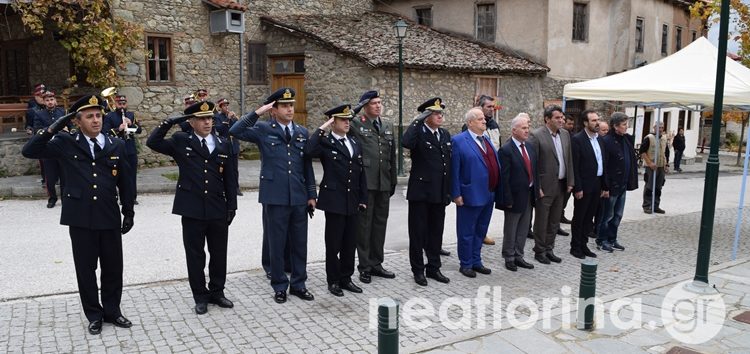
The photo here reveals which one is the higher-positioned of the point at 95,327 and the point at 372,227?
the point at 372,227

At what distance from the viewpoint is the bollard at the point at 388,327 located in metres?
3.73

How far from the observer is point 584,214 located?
816 cm

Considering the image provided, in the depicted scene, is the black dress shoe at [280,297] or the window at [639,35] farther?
the window at [639,35]

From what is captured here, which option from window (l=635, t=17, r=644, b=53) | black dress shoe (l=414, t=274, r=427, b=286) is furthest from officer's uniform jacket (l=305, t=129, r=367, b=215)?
window (l=635, t=17, r=644, b=53)

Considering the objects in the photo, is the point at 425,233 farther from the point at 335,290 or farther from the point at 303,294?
the point at 303,294

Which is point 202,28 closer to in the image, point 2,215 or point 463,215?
point 2,215

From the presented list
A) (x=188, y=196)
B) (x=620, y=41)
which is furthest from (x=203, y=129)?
(x=620, y=41)

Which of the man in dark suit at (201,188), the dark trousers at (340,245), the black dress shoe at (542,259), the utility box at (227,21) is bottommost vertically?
the black dress shoe at (542,259)

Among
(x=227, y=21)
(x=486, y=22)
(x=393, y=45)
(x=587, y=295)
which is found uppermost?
(x=486, y=22)

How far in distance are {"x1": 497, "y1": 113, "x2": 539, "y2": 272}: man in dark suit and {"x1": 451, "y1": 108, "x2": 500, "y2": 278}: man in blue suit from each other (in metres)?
0.14

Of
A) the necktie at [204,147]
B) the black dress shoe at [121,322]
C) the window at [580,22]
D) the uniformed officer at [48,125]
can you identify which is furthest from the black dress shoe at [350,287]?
the window at [580,22]

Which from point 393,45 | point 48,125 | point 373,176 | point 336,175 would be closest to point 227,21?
point 393,45

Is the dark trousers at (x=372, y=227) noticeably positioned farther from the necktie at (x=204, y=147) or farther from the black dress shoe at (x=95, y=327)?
the black dress shoe at (x=95, y=327)

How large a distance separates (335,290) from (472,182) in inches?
79.8
